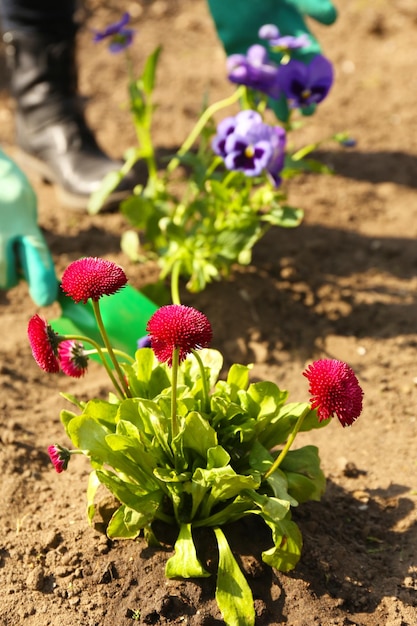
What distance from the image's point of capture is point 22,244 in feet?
7.02

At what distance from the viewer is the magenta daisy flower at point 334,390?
1405 mm

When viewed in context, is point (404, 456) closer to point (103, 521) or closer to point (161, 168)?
point (103, 521)

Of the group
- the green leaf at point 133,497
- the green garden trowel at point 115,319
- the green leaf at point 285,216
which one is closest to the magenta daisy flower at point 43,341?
the green leaf at point 133,497

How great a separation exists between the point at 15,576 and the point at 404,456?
92 cm

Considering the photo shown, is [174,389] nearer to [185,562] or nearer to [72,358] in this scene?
[72,358]

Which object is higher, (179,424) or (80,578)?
(179,424)

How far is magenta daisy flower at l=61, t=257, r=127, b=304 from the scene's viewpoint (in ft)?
4.75

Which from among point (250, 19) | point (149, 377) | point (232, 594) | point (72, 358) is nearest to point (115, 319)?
point (149, 377)

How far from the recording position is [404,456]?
81.6 inches

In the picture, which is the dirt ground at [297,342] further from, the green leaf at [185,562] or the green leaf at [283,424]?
the green leaf at [283,424]

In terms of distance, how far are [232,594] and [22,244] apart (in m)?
1.00

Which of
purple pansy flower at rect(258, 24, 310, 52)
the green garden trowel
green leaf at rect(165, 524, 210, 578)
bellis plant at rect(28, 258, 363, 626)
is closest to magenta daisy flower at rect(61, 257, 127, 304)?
bellis plant at rect(28, 258, 363, 626)

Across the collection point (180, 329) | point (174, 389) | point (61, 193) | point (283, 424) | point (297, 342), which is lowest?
point (297, 342)

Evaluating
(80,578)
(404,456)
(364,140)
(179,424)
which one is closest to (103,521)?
(80,578)
